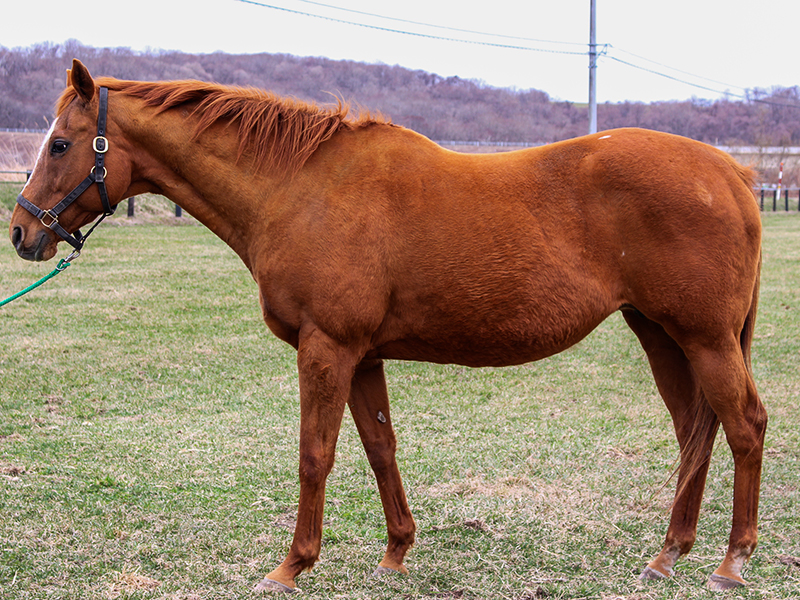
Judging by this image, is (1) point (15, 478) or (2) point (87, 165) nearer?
(2) point (87, 165)

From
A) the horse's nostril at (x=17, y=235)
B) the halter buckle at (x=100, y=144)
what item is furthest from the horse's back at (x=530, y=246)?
the horse's nostril at (x=17, y=235)

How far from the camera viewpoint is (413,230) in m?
2.73

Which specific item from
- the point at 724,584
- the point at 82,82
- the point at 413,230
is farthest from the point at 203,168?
the point at 724,584

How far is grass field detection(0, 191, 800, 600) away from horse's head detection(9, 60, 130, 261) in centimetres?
152

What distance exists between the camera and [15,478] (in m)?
3.98

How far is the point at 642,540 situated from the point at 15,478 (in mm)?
3535

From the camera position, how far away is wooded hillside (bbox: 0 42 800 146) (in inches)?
1606

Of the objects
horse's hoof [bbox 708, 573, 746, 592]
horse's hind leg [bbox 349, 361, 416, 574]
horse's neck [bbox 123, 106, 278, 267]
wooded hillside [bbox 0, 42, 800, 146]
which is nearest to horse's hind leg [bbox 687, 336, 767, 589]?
horse's hoof [bbox 708, 573, 746, 592]

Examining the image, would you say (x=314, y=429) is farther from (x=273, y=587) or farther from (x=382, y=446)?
(x=273, y=587)

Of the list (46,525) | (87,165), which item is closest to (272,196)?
(87,165)

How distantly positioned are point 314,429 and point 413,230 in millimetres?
906

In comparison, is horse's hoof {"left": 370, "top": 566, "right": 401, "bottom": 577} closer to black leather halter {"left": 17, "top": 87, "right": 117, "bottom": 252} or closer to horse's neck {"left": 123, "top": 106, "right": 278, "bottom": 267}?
horse's neck {"left": 123, "top": 106, "right": 278, "bottom": 267}

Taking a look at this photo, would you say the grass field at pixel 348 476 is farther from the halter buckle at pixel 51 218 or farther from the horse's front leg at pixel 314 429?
the halter buckle at pixel 51 218

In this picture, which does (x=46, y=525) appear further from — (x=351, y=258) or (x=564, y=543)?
(x=564, y=543)
